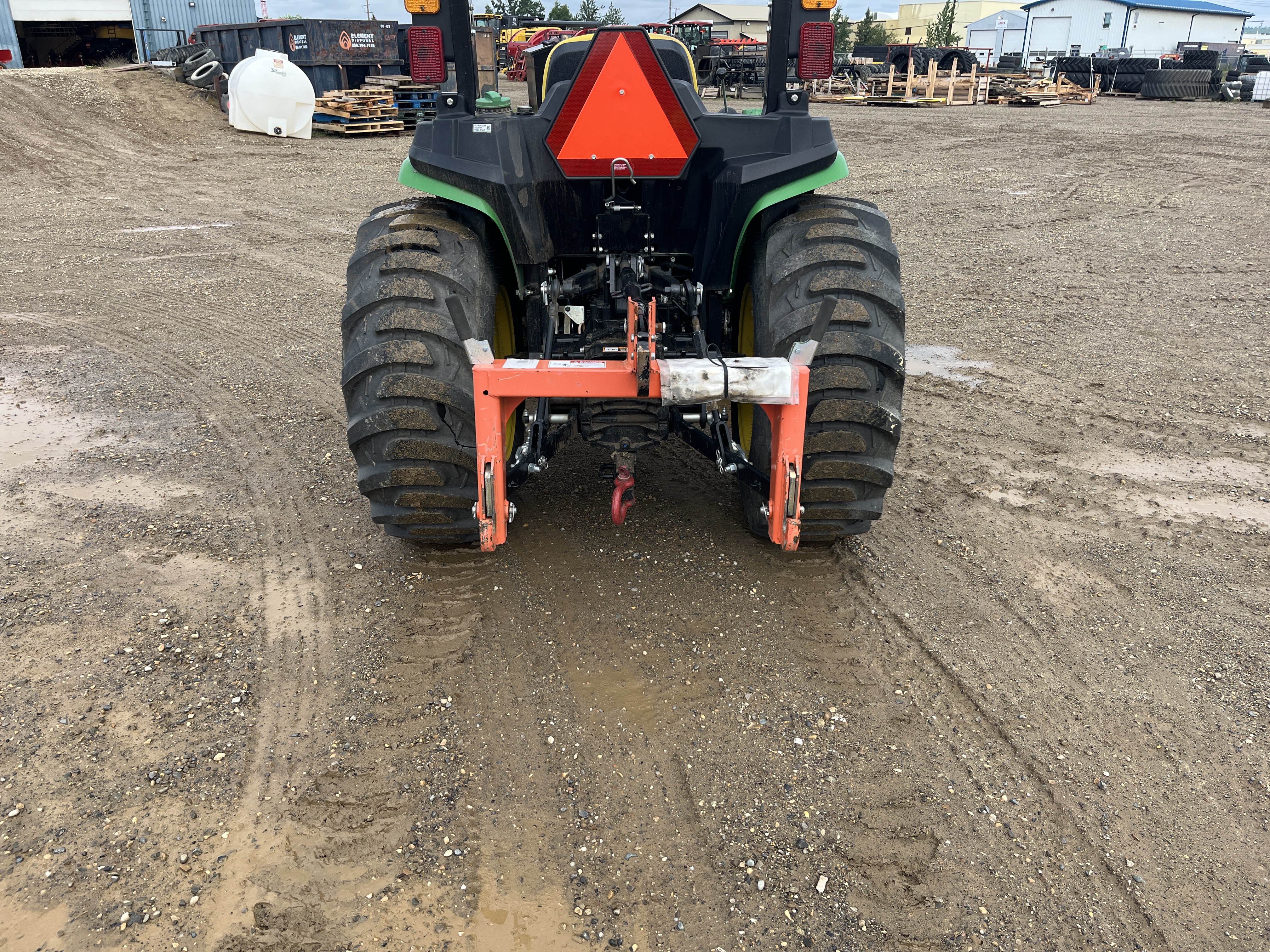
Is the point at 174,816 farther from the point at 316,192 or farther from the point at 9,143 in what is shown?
the point at 9,143

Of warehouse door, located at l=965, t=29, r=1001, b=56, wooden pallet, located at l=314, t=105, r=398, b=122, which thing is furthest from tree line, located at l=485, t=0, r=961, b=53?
wooden pallet, located at l=314, t=105, r=398, b=122

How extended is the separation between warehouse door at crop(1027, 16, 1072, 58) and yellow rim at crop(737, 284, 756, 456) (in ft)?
207

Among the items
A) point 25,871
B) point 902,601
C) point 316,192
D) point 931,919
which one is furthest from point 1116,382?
point 316,192

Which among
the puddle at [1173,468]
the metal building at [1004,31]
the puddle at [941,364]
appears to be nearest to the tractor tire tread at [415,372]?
the puddle at [1173,468]

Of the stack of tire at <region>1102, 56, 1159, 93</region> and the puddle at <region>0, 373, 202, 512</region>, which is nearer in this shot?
the puddle at <region>0, 373, 202, 512</region>

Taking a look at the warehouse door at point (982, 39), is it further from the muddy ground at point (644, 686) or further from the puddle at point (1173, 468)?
the puddle at point (1173, 468)

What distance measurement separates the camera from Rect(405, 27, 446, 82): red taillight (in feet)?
11.6

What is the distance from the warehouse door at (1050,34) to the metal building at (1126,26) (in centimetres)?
4

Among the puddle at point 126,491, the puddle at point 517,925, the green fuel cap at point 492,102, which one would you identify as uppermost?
the green fuel cap at point 492,102

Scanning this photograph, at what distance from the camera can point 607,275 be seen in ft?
12.8

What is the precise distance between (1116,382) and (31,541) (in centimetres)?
640

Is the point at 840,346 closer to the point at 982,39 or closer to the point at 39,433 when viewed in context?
the point at 39,433

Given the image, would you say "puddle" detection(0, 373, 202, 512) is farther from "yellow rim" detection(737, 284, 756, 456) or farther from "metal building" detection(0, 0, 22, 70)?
"metal building" detection(0, 0, 22, 70)

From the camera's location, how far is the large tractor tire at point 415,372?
127 inches
